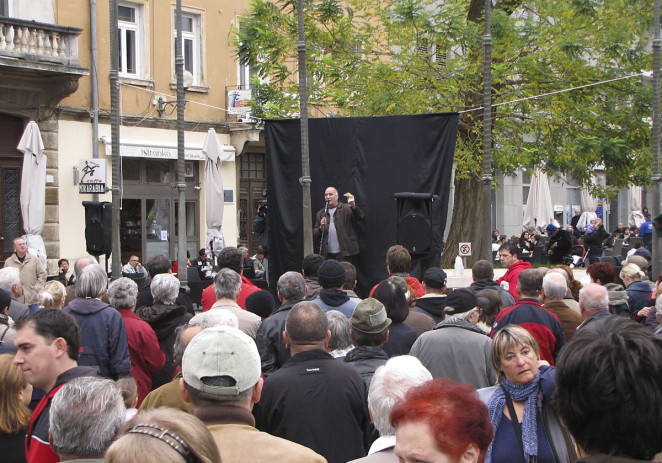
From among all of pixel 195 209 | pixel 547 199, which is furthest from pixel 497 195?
pixel 195 209

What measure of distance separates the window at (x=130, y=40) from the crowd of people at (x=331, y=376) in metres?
14.3

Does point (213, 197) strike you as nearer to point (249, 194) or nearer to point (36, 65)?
point (36, 65)

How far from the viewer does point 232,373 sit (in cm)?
305

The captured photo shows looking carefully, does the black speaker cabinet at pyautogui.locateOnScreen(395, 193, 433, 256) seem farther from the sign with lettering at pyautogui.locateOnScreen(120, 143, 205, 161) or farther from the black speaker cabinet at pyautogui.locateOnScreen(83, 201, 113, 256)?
the sign with lettering at pyautogui.locateOnScreen(120, 143, 205, 161)

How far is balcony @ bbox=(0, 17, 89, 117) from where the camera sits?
17266 mm

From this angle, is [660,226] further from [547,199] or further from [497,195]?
[497,195]

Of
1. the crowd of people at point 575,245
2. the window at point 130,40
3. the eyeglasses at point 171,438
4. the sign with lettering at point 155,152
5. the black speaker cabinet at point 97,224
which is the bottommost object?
the crowd of people at point 575,245

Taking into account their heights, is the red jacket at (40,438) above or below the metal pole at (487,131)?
below

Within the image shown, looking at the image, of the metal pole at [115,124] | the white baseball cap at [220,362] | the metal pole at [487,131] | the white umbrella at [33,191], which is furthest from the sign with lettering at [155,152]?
the white baseball cap at [220,362]

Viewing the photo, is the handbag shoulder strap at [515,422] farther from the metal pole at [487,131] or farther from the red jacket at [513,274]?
the metal pole at [487,131]

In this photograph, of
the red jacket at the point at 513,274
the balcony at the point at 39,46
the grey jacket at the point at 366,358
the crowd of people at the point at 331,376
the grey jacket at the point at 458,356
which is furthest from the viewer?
the balcony at the point at 39,46

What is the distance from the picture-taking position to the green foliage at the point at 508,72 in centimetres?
1717

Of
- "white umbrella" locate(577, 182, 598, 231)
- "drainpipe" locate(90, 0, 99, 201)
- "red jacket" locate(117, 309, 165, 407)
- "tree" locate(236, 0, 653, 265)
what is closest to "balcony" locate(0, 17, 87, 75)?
"drainpipe" locate(90, 0, 99, 201)

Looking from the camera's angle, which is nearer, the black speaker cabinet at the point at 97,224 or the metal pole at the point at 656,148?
the metal pole at the point at 656,148
